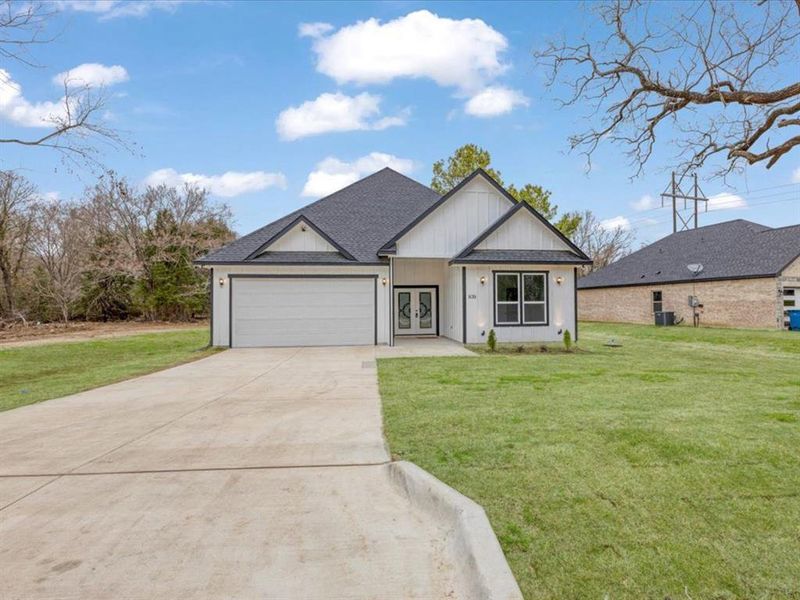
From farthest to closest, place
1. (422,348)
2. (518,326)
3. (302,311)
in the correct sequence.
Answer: (518,326) < (302,311) < (422,348)

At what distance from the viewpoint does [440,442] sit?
4297 millimetres

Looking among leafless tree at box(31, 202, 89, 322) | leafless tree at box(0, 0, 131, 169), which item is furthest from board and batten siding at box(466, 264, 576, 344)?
leafless tree at box(31, 202, 89, 322)

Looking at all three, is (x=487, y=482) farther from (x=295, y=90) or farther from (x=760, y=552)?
(x=295, y=90)

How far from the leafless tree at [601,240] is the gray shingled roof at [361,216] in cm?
3457

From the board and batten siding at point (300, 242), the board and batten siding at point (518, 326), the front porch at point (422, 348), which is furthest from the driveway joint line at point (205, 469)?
the board and batten siding at point (300, 242)

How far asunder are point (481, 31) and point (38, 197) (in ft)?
85.3

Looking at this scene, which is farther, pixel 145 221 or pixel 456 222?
pixel 145 221

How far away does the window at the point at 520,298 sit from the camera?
14.7 metres

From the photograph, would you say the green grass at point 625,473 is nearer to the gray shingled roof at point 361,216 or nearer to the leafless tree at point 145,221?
the gray shingled roof at point 361,216

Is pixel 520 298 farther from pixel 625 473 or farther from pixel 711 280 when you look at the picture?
pixel 711 280

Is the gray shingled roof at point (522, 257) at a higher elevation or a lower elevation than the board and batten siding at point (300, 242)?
lower

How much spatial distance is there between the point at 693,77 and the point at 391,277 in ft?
31.2

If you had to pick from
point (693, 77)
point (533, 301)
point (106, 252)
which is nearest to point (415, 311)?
point (533, 301)

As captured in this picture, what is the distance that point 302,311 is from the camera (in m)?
14.5
